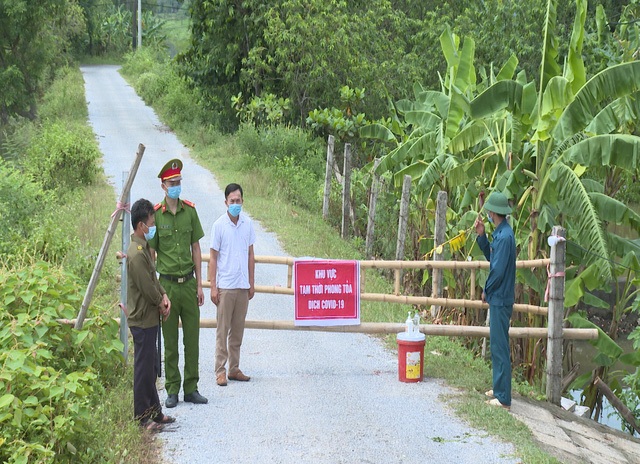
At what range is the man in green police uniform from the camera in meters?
7.71

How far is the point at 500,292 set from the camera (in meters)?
8.27

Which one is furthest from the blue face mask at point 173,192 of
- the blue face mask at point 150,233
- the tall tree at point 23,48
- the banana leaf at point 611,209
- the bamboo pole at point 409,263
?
the tall tree at point 23,48

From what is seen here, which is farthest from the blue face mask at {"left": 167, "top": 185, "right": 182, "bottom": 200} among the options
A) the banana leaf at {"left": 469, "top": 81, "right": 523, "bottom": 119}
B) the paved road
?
the banana leaf at {"left": 469, "top": 81, "right": 523, "bottom": 119}

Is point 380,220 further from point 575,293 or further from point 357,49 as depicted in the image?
point 357,49

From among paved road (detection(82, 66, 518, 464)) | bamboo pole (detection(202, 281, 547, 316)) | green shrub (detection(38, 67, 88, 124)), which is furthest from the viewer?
Result: green shrub (detection(38, 67, 88, 124))

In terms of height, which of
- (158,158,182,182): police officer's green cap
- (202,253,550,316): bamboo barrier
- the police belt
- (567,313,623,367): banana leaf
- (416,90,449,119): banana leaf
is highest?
(416,90,449,119): banana leaf

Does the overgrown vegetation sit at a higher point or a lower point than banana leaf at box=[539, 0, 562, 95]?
lower

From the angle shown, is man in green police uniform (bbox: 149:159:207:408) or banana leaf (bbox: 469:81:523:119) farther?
banana leaf (bbox: 469:81:523:119)

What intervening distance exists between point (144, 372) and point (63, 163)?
527 inches

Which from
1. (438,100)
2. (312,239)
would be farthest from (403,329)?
(312,239)

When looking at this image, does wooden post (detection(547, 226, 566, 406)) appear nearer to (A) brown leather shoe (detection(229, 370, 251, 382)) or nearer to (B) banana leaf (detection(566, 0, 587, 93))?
(B) banana leaf (detection(566, 0, 587, 93))

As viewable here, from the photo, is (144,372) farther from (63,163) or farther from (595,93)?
(63,163)

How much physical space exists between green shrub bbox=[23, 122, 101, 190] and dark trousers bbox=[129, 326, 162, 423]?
12.1 metres

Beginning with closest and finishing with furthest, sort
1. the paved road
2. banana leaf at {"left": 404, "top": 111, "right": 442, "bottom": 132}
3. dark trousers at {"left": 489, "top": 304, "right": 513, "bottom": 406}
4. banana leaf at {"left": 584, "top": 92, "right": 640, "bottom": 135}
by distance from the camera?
the paved road < dark trousers at {"left": 489, "top": 304, "right": 513, "bottom": 406} < banana leaf at {"left": 584, "top": 92, "right": 640, "bottom": 135} < banana leaf at {"left": 404, "top": 111, "right": 442, "bottom": 132}
